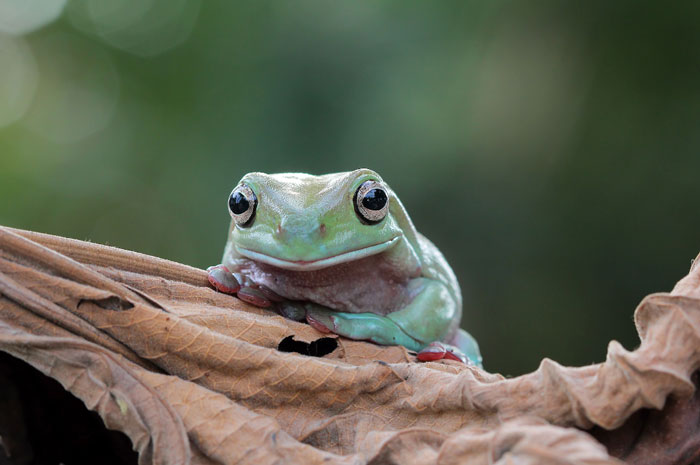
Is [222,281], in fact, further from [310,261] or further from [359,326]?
[359,326]

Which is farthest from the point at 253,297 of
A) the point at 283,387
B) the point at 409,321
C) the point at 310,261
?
the point at 409,321

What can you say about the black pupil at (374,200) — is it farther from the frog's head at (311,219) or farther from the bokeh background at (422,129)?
the bokeh background at (422,129)

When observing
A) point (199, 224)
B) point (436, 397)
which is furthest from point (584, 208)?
point (436, 397)

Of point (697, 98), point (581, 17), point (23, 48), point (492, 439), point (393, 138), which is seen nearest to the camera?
point (492, 439)

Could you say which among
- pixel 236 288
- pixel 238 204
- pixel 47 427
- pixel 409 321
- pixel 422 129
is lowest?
pixel 47 427

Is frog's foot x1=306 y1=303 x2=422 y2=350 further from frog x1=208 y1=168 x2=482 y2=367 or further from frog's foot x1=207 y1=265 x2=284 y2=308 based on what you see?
frog's foot x1=207 y1=265 x2=284 y2=308

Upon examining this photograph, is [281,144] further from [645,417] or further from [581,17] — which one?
[645,417]

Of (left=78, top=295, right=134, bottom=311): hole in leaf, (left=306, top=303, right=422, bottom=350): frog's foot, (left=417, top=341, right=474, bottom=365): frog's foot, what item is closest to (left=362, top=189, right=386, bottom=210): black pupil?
(left=306, top=303, right=422, bottom=350): frog's foot

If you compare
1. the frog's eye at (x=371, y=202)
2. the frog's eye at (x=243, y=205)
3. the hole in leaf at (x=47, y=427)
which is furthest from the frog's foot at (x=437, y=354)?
the hole in leaf at (x=47, y=427)
